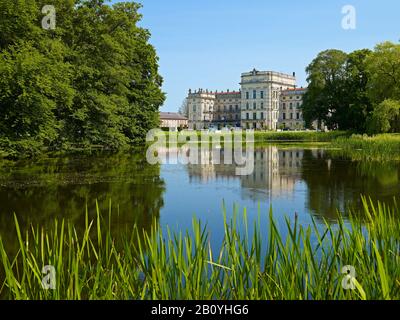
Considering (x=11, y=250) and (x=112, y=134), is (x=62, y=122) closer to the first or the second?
(x=112, y=134)

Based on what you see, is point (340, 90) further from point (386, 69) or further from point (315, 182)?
point (315, 182)

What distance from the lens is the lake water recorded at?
9188 mm

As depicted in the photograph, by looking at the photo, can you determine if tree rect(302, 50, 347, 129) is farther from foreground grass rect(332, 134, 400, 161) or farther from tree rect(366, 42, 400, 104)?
foreground grass rect(332, 134, 400, 161)

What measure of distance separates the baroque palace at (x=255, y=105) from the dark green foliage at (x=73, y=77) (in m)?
59.0

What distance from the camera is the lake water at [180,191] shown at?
30.1ft

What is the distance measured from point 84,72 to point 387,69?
1844 centimetres

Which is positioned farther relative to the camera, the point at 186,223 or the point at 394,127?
the point at 394,127

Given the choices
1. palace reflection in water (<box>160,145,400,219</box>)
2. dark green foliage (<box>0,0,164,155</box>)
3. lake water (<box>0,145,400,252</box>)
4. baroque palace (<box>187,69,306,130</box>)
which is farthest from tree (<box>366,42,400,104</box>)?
baroque palace (<box>187,69,306,130</box>)

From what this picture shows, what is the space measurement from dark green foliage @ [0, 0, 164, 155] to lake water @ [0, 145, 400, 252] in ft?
7.14

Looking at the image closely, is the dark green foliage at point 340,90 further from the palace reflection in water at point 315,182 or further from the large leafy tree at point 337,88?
the palace reflection in water at point 315,182
